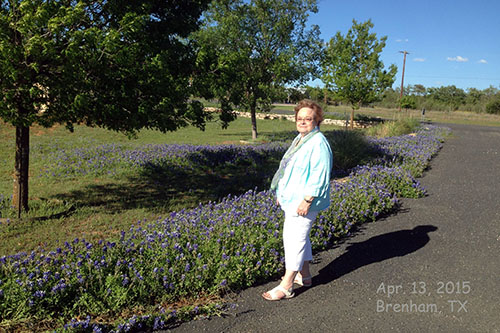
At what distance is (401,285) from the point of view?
3.87m

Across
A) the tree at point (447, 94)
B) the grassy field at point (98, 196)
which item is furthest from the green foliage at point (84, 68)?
the tree at point (447, 94)

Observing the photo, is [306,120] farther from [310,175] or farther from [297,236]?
[297,236]

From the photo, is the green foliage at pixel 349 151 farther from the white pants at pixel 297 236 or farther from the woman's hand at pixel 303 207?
the woman's hand at pixel 303 207

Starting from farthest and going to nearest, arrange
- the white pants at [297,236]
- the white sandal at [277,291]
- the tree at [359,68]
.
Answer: the tree at [359,68]
the white sandal at [277,291]
the white pants at [297,236]

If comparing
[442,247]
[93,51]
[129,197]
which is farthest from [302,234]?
[129,197]

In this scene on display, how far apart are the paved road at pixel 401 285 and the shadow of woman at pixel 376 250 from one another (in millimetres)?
12

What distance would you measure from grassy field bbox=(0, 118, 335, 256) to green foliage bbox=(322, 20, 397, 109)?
15134 millimetres

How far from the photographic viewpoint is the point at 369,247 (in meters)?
4.91

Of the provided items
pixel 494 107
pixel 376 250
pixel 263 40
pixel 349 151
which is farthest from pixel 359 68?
pixel 494 107

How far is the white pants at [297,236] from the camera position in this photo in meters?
3.43

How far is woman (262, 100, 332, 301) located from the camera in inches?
129

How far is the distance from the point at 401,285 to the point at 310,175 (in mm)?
1735

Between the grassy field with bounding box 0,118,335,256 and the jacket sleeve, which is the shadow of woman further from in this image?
the grassy field with bounding box 0,118,335,256

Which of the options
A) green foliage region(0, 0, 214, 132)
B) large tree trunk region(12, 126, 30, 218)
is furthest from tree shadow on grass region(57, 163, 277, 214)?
green foliage region(0, 0, 214, 132)
